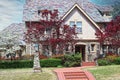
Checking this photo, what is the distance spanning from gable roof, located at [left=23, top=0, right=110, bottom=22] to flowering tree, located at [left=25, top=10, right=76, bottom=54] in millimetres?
5223

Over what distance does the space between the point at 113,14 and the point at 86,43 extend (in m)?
8.42

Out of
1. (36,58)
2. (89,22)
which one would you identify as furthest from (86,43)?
(36,58)

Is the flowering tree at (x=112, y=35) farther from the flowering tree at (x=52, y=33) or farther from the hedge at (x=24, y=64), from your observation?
the hedge at (x=24, y=64)

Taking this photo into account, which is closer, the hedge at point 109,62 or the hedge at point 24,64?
the hedge at point 24,64

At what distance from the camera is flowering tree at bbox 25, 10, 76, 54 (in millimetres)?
43750

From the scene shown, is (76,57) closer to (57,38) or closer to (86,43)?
Answer: (57,38)

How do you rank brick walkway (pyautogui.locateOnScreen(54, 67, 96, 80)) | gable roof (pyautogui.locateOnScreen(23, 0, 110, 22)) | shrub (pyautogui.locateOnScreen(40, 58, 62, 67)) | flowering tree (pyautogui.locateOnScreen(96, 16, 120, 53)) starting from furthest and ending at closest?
1. gable roof (pyautogui.locateOnScreen(23, 0, 110, 22))
2. flowering tree (pyautogui.locateOnScreen(96, 16, 120, 53))
3. shrub (pyautogui.locateOnScreen(40, 58, 62, 67))
4. brick walkway (pyautogui.locateOnScreen(54, 67, 96, 80))

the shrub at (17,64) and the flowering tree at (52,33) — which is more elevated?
the flowering tree at (52,33)

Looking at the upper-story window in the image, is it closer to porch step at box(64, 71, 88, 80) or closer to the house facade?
the house facade

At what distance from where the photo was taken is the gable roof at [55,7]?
50487 mm

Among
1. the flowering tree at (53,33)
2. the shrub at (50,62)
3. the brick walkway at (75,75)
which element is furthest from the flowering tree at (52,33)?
the brick walkway at (75,75)

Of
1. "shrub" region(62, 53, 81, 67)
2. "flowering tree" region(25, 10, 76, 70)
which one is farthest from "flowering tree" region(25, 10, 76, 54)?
"shrub" region(62, 53, 81, 67)

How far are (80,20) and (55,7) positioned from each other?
484 centimetres

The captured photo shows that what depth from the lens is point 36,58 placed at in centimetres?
3106
